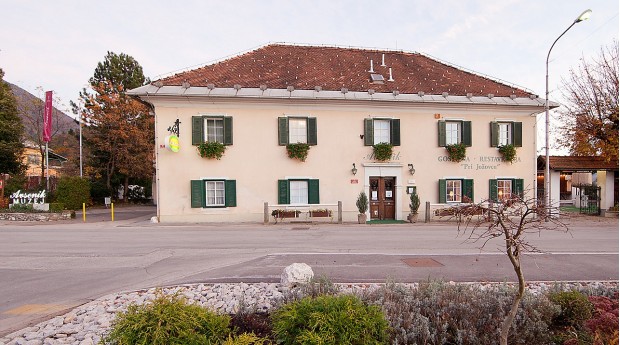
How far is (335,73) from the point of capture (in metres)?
18.9

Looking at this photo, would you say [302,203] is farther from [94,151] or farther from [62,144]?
[62,144]

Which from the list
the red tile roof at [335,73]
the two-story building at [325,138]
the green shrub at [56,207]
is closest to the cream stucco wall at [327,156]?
the two-story building at [325,138]

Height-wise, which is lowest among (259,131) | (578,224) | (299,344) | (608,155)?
(578,224)

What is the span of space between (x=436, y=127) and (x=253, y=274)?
Answer: 47.0 feet

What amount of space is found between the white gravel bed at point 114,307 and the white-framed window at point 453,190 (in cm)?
1165

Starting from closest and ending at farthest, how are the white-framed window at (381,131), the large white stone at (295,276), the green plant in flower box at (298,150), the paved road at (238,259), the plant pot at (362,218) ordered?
the large white stone at (295,276), the paved road at (238,259), the plant pot at (362,218), the green plant in flower box at (298,150), the white-framed window at (381,131)

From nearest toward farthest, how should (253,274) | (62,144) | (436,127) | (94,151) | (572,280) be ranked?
(572,280) < (253,274) < (436,127) < (94,151) < (62,144)

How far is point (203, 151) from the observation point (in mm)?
16141

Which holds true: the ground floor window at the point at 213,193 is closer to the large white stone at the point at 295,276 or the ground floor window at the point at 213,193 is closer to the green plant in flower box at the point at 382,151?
the green plant in flower box at the point at 382,151

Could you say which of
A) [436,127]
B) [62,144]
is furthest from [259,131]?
[62,144]

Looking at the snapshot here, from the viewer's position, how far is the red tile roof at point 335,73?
56.7ft

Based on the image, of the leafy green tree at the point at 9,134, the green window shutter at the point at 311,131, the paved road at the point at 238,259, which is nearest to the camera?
the paved road at the point at 238,259

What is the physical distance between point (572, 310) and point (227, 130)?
1506 centimetres

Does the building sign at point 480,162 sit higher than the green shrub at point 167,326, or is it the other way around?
the building sign at point 480,162
